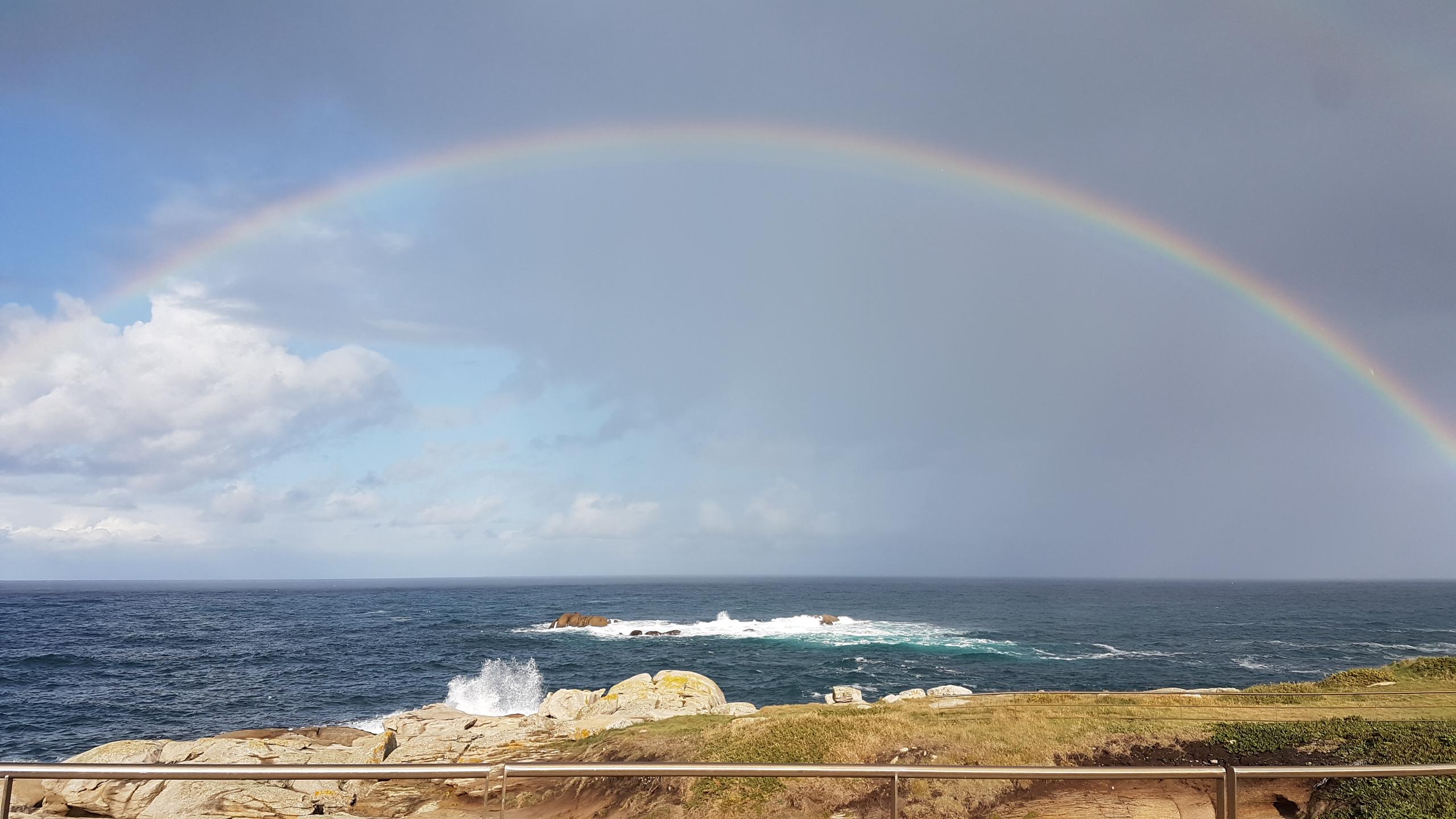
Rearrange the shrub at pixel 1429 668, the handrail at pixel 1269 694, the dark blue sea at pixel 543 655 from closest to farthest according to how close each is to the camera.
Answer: the handrail at pixel 1269 694 → the shrub at pixel 1429 668 → the dark blue sea at pixel 543 655

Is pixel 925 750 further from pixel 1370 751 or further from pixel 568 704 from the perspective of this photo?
pixel 568 704

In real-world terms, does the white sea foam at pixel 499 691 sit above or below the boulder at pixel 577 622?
→ above

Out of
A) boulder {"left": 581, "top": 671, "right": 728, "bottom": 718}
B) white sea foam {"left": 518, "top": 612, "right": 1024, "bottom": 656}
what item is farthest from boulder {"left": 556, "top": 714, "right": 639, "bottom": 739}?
white sea foam {"left": 518, "top": 612, "right": 1024, "bottom": 656}

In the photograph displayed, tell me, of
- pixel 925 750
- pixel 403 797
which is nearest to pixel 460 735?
pixel 403 797

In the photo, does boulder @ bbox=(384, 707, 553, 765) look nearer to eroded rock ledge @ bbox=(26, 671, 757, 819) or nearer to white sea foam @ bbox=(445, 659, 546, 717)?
eroded rock ledge @ bbox=(26, 671, 757, 819)

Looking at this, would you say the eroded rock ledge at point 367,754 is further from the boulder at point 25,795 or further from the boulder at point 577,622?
the boulder at point 577,622

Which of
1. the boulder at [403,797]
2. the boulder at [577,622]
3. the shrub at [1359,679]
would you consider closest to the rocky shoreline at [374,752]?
the boulder at [403,797]

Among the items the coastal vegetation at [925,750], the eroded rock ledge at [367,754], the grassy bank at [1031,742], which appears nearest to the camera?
the coastal vegetation at [925,750]
